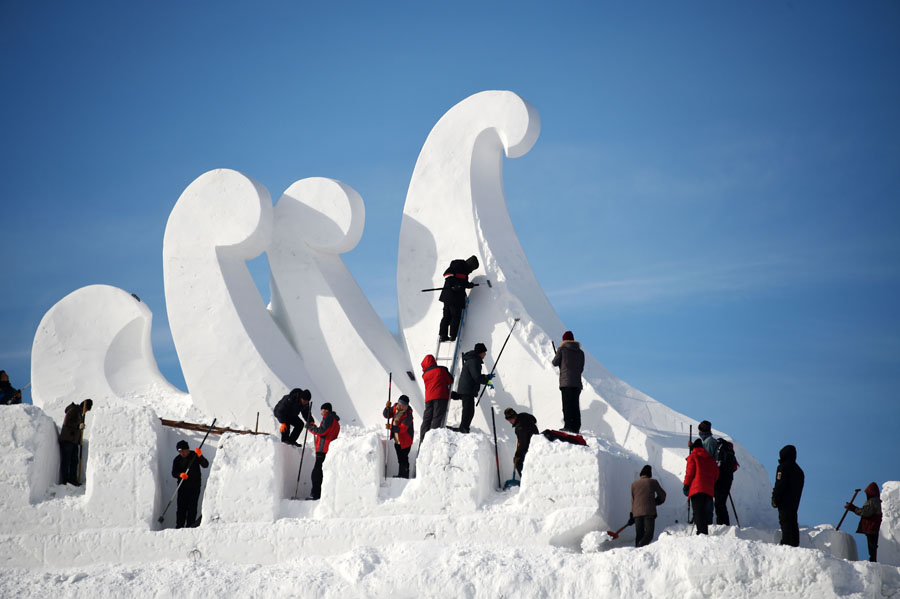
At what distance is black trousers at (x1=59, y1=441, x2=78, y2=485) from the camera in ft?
43.6

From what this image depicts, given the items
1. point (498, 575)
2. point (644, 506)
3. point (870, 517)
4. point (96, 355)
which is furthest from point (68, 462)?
point (870, 517)

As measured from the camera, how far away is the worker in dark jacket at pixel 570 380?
1333 cm

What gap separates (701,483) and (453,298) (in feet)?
15.4

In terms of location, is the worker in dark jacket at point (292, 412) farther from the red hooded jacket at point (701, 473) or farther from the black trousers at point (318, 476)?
the red hooded jacket at point (701, 473)

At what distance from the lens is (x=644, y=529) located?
11680 millimetres

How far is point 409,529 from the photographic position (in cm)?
1183

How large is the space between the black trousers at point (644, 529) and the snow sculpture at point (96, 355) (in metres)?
7.44

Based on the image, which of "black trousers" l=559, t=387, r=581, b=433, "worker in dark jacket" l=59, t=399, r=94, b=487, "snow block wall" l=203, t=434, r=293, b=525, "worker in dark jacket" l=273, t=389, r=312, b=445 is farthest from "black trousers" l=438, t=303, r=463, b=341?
"worker in dark jacket" l=59, t=399, r=94, b=487

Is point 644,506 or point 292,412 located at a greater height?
point 292,412

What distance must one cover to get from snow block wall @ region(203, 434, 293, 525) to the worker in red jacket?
186 inches

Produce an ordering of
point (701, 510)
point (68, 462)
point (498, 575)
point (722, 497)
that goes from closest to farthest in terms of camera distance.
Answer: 1. point (498, 575)
2. point (701, 510)
3. point (722, 497)
4. point (68, 462)

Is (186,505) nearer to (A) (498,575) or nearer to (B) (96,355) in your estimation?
(A) (498,575)

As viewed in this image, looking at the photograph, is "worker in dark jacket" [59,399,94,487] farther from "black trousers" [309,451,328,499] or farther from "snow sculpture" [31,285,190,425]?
"black trousers" [309,451,328,499]

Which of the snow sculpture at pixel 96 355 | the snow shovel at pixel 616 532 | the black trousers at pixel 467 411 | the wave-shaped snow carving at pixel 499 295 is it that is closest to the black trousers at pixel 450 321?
the wave-shaped snow carving at pixel 499 295
